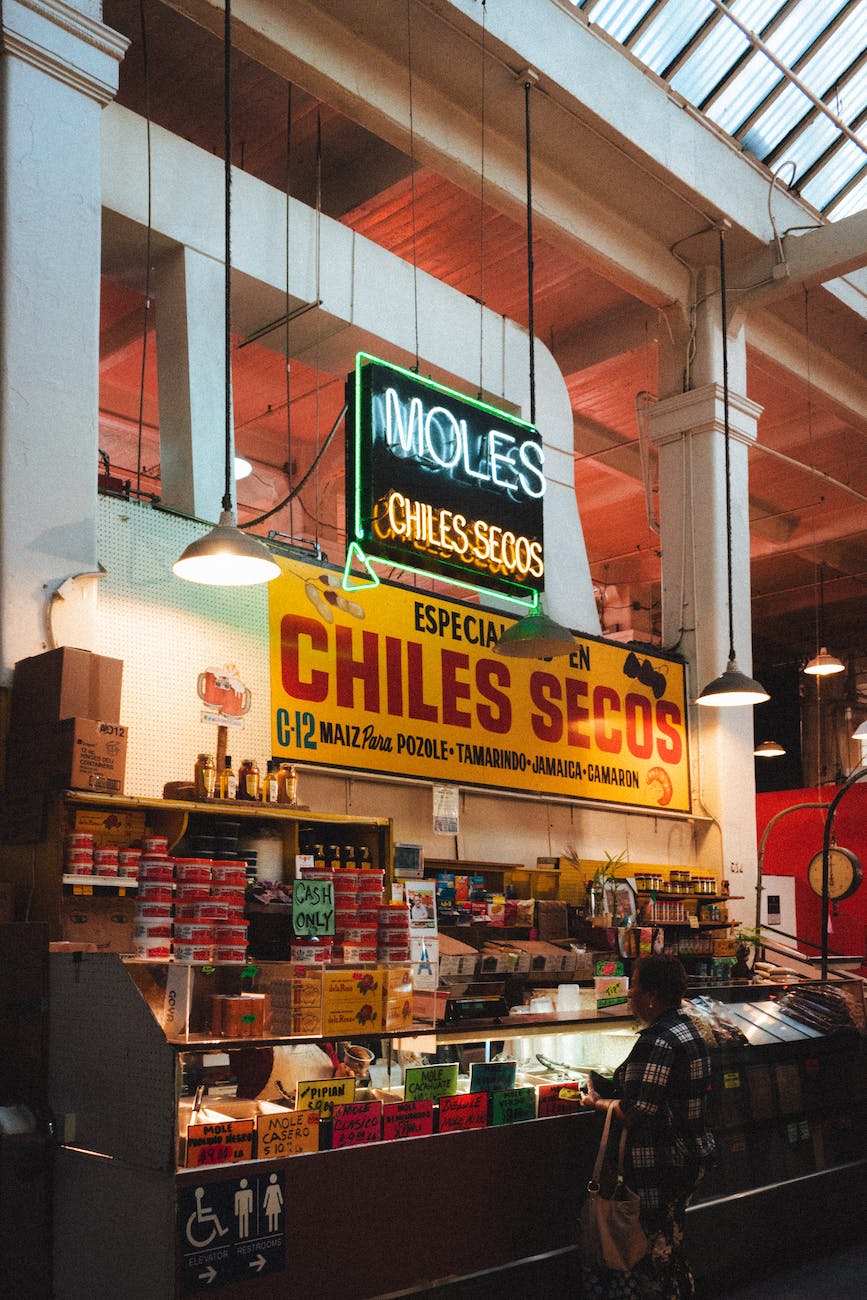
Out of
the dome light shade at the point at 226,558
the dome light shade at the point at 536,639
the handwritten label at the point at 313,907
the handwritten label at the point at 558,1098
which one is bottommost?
the handwritten label at the point at 558,1098

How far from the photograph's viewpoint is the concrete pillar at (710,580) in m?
10.4

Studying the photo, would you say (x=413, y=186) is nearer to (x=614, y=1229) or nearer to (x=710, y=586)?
(x=710, y=586)

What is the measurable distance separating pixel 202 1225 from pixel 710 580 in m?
7.59

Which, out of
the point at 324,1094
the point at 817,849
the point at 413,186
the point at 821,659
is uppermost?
the point at 413,186

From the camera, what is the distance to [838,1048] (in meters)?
7.06

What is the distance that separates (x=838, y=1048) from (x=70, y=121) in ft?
21.3

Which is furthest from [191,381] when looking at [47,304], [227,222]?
[227,222]

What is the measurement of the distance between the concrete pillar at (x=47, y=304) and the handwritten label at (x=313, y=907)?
5.44 ft

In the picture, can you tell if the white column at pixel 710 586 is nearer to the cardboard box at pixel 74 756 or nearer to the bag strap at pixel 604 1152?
the bag strap at pixel 604 1152

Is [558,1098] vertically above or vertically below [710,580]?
below

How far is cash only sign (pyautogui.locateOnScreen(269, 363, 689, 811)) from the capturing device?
289 inches

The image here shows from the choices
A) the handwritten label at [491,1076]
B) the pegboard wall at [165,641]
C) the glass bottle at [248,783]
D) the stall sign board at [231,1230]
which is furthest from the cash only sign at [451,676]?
the stall sign board at [231,1230]

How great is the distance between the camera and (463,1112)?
16.2 feet

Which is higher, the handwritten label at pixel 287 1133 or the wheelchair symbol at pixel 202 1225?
the handwritten label at pixel 287 1133
